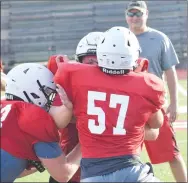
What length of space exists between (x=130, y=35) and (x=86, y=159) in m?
0.64

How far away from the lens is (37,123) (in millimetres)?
2600

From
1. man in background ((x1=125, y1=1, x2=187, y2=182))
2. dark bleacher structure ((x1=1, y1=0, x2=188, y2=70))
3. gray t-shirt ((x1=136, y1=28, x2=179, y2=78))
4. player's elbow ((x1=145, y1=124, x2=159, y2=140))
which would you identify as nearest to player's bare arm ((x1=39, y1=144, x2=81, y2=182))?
player's elbow ((x1=145, y1=124, x2=159, y2=140))

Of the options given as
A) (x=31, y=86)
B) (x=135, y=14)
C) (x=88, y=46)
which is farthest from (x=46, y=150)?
(x=135, y=14)

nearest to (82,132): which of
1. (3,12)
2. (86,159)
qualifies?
(86,159)

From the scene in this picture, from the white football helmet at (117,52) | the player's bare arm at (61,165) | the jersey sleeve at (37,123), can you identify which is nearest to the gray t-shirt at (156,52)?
the white football helmet at (117,52)

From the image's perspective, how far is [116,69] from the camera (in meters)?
2.73

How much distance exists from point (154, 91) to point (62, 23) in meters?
14.5

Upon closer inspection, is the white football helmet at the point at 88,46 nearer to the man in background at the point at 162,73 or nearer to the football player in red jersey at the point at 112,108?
the football player in red jersey at the point at 112,108

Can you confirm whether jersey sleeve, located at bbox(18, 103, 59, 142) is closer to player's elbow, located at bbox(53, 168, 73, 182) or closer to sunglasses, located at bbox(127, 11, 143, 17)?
player's elbow, located at bbox(53, 168, 73, 182)

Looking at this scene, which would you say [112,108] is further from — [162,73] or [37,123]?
[162,73]

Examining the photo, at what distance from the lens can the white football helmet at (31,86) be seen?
2771 millimetres

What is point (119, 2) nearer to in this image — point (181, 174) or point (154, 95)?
point (181, 174)

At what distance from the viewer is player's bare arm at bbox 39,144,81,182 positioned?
264 centimetres

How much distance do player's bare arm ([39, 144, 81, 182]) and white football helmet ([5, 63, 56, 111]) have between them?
27 cm
